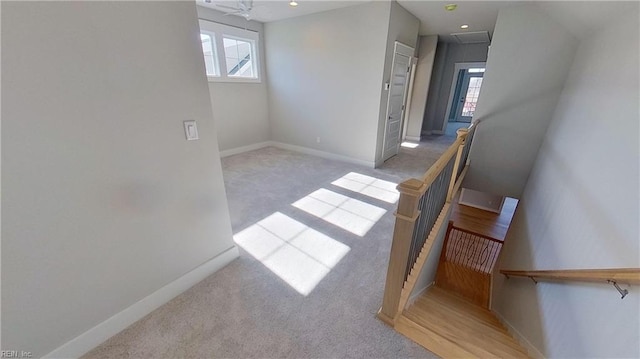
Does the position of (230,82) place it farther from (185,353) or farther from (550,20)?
(550,20)

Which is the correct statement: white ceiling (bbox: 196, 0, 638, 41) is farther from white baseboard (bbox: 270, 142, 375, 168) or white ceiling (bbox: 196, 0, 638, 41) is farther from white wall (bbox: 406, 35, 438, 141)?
white baseboard (bbox: 270, 142, 375, 168)

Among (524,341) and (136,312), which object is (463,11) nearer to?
(524,341)

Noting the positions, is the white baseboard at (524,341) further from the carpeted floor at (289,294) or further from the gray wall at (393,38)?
the gray wall at (393,38)

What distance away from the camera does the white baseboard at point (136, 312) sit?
1293 mm

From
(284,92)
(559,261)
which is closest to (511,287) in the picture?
(559,261)

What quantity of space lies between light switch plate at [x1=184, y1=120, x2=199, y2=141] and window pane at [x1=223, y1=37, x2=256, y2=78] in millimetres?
3564

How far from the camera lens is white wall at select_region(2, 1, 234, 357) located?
98 cm

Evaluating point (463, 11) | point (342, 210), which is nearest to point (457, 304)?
point (342, 210)

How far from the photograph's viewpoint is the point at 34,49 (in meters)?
0.95

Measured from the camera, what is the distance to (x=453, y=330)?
5.97 ft

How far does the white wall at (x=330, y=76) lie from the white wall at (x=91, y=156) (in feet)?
10.3

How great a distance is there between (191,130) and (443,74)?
8.06m

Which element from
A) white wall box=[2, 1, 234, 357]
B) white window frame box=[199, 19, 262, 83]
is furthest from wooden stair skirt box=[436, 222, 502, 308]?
white window frame box=[199, 19, 262, 83]

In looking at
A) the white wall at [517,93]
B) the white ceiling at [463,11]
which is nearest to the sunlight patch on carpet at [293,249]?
the white ceiling at [463,11]
